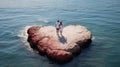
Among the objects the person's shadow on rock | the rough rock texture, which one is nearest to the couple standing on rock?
the rough rock texture

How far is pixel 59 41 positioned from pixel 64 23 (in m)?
15.2

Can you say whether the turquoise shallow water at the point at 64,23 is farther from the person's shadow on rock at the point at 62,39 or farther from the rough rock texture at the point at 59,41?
the person's shadow on rock at the point at 62,39

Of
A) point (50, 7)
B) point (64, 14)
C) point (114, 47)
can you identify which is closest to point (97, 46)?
point (114, 47)

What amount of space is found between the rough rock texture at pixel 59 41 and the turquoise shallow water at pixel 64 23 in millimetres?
832

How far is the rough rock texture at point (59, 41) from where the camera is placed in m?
26.6

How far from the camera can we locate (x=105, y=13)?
50.3m

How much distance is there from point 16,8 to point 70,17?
1900 cm

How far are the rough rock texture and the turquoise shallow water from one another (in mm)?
832

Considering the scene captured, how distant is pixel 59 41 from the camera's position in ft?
93.8

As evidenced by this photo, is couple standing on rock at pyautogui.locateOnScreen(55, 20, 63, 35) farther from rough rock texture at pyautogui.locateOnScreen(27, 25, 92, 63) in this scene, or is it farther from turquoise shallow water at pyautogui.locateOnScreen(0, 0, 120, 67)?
turquoise shallow water at pyautogui.locateOnScreen(0, 0, 120, 67)

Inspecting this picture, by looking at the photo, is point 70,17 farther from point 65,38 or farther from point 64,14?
point 65,38

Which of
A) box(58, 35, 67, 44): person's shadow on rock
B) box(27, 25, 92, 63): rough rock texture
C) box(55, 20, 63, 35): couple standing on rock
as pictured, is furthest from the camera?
box(55, 20, 63, 35): couple standing on rock

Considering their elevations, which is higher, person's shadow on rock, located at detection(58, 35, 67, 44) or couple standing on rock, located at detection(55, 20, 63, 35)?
couple standing on rock, located at detection(55, 20, 63, 35)

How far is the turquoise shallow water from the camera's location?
27500mm
